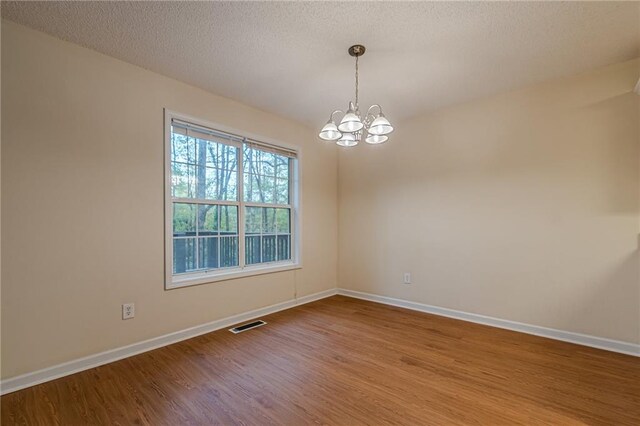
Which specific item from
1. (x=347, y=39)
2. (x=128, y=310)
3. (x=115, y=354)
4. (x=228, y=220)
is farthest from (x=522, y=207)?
(x=115, y=354)

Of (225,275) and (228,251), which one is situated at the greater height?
(228,251)

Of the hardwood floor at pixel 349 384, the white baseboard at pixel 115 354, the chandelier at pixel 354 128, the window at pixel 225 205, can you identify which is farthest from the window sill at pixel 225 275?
the chandelier at pixel 354 128

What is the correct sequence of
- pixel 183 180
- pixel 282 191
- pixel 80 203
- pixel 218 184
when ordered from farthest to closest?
pixel 282 191 → pixel 218 184 → pixel 183 180 → pixel 80 203

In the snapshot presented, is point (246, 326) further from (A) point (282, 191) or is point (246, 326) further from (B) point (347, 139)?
(B) point (347, 139)

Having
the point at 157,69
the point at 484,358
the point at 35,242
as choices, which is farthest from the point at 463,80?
the point at 35,242

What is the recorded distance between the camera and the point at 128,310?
2504 mm

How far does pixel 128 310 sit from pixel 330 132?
7.40 feet

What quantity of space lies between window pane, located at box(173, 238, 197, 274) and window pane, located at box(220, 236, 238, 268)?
1.02ft

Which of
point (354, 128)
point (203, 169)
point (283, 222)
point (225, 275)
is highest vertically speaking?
point (354, 128)

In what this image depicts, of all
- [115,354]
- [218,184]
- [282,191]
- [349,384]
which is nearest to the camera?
[349,384]

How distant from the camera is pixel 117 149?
2.48m

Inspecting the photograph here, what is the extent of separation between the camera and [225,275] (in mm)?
3182

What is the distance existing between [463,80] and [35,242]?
3799 millimetres

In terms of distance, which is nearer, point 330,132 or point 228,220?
point 330,132
